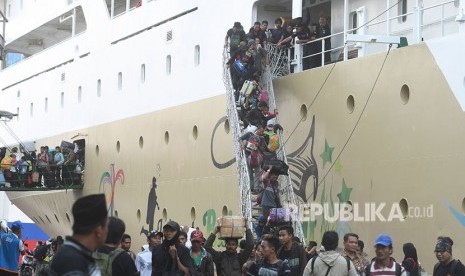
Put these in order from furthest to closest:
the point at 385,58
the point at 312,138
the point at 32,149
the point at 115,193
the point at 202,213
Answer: the point at 32,149, the point at 115,193, the point at 202,213, the point at 312,138, the point at 385,58

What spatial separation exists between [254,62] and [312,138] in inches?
68.5

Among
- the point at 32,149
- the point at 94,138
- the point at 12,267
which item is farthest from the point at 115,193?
the point at 12,267

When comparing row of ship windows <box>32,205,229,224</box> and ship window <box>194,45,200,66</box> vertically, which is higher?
ship window <box>194,45,200,66</box>

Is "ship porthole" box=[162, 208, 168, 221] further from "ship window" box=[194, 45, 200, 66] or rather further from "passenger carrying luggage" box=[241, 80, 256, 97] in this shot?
"passenger carrying luggage" box=[241, 80, 256, 97]

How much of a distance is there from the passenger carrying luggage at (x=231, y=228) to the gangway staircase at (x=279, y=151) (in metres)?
4.05

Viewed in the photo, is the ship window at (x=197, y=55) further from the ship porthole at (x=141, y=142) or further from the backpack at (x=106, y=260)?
the backpack at (x=106, y=260)

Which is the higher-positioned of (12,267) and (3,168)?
(3,168)

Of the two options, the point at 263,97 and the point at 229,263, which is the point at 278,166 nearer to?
the point at 263,97

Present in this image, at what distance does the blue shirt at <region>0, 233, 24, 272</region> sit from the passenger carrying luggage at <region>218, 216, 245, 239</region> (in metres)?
4.05

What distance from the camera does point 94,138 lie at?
90.5 feet

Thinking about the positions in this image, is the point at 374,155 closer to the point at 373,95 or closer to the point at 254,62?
the point at 373,95

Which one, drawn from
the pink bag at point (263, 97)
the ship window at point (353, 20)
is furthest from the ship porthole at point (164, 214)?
the ship window at point (353, 20)

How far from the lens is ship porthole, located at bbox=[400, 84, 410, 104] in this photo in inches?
601

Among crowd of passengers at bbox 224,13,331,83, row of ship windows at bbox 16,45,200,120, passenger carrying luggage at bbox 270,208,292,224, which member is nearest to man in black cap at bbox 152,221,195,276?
passenger carrying luggage at bbox 270,208,292,224
